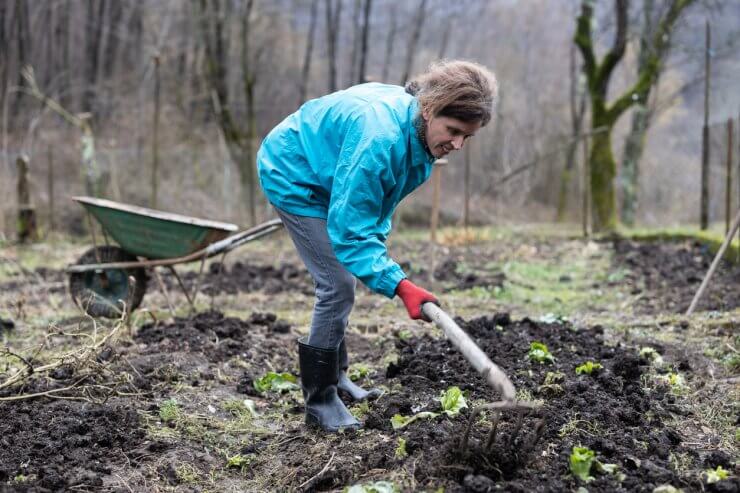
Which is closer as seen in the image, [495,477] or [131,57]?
[495,477]

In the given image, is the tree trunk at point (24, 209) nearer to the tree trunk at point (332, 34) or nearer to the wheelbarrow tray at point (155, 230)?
the wheelbarrow tray at point (155, 230)

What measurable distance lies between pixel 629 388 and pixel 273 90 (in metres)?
19.9

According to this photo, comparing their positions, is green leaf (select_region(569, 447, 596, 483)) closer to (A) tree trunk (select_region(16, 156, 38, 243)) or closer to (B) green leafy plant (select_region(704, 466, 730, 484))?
(B) green leafy plant (select_region(704, 466, 730, 484))

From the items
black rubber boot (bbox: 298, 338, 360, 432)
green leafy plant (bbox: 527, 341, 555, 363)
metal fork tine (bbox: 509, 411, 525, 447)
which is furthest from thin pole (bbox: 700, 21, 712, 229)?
metal fork tine (bbox: 509, 411, 525, 447)

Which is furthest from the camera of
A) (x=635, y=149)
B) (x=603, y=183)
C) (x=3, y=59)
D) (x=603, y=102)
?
(x=3, y=59)

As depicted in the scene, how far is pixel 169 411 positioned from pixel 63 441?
2.07 ft

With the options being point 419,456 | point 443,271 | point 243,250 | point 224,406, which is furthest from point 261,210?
point 419,456

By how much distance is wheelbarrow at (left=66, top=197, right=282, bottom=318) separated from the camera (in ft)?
18.7

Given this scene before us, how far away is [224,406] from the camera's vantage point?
13.3 feet

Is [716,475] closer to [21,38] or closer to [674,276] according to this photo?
[674,276]

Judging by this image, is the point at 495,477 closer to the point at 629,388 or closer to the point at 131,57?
the point at 629,388

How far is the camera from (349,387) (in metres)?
4.05

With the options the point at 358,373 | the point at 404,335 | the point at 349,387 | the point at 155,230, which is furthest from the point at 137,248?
the point at 349,387

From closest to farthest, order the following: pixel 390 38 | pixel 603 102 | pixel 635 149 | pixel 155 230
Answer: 1. pixel 155 230
2. pixel 603 102
3. pixel 635 149
4. pixel 390 38
